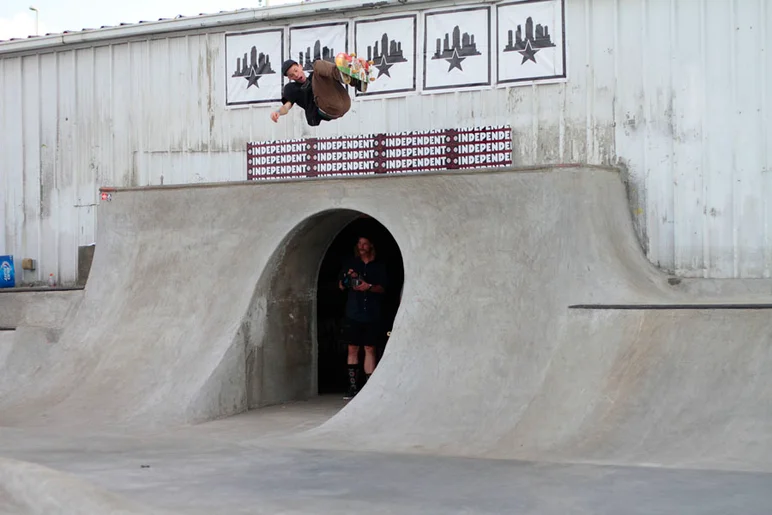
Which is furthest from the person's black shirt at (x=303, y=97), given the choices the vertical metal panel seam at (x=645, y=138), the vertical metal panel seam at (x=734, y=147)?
the vertical metal panel seam at (x=734, y=147)

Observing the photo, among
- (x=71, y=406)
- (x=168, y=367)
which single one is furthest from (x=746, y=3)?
(x=71, y=406)

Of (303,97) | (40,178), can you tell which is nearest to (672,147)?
(303,97)

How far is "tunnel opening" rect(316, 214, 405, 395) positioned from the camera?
1420 centimetres

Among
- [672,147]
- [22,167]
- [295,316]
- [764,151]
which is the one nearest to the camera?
[764,151]

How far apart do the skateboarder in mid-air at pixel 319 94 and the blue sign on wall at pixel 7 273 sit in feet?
25.1

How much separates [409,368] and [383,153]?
13.6ft

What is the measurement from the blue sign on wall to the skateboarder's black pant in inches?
309

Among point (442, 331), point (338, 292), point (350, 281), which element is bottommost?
point (442, 331)

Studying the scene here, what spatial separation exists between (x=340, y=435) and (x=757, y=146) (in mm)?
5814

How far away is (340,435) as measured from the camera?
9.52 metres

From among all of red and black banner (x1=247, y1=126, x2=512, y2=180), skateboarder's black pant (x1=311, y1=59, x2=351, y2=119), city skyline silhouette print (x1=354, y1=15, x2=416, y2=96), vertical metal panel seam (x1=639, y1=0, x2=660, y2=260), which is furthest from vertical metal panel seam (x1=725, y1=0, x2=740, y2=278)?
skateboarder's black pant (x1=311, y1=59, x2=351, y2=119)

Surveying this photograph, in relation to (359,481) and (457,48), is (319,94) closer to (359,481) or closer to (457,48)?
(457,48)

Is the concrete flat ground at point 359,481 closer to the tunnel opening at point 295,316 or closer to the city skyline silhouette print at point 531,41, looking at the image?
the tunnel opening at point 295,316

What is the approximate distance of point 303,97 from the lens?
10242 mm
